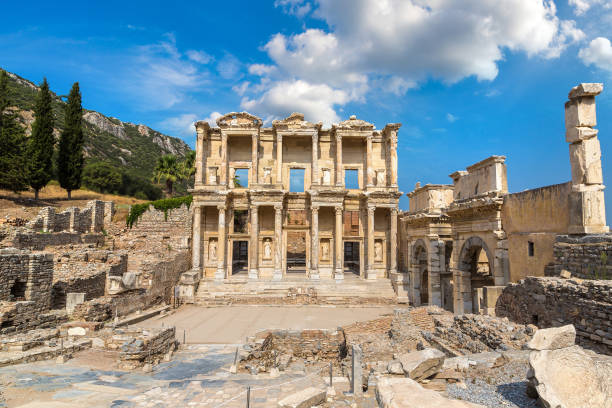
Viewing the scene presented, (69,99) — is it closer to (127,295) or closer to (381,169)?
(127,295)

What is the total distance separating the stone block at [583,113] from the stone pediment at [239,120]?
2036 centimetres

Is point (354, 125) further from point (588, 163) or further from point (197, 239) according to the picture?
point (588, 163)

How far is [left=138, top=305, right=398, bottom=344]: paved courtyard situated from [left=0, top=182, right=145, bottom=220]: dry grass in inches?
650

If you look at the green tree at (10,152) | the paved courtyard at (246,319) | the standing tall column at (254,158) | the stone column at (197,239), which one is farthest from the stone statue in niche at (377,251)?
the green tree at (10,152)

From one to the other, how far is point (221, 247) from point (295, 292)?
6.61 metres

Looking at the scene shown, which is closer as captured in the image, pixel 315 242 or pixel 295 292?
pixel 295 292

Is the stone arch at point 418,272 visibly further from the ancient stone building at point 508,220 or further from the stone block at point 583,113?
the stone block at point 583,113

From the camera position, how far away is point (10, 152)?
30.6m

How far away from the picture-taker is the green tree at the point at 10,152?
2992cm

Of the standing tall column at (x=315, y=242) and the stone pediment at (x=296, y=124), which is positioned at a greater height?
the stone pediment at (x=296, y=124)

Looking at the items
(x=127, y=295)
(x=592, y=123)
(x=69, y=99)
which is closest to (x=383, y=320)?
(x=592, y=123)

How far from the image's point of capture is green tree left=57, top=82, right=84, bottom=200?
36375 mm

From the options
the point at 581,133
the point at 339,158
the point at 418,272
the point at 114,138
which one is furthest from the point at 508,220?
the point at 114,138

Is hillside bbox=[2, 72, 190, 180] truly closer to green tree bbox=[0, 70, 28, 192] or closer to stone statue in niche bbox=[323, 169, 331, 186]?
green tree bbox=[0, 70, 28, 192]
